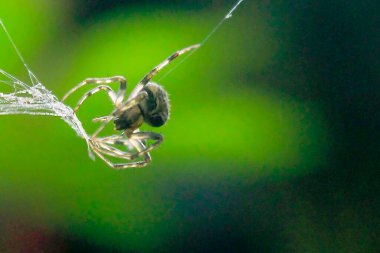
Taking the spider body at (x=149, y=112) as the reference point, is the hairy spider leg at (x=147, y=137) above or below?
below

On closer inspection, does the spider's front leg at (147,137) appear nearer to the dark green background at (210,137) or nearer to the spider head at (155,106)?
the spider head at (155,106)

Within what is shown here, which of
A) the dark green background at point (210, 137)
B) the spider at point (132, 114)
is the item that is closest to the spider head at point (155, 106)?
the spider at point (132, 114)

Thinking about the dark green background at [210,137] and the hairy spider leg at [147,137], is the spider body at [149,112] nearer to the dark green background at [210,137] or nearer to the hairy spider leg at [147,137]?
the hairy spider leg at [147,137]

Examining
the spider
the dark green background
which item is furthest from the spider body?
the dark green background

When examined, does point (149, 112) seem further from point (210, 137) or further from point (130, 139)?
point (210, 137)

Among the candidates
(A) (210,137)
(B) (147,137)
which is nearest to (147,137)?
(B) (147,137)

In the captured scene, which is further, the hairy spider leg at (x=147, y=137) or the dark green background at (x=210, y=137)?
Result: the dark green background at (x=210, y=137)
